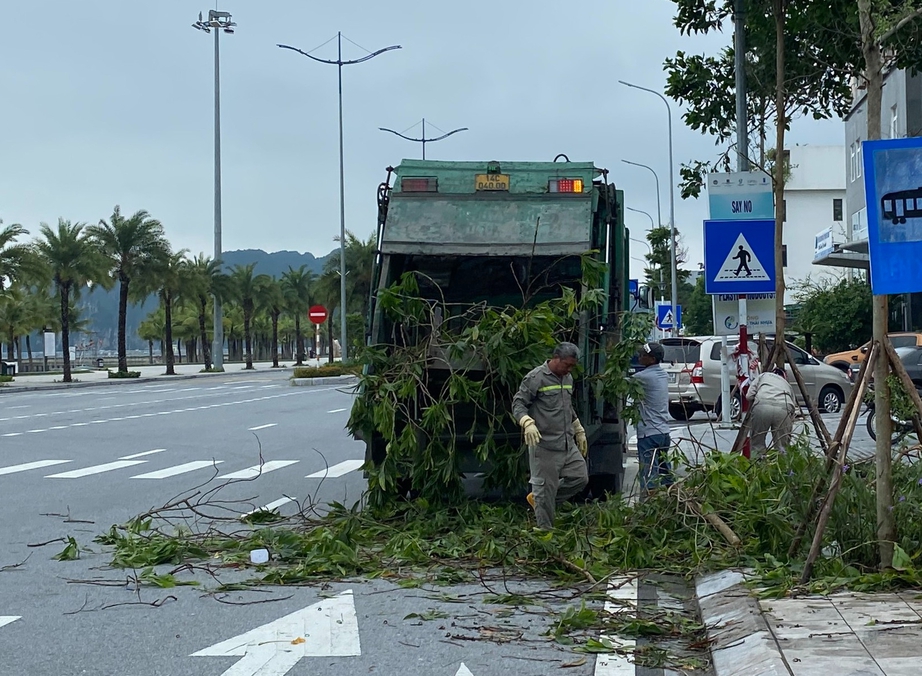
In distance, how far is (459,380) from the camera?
988 centimetres

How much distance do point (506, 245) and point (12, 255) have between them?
4514 centimetres

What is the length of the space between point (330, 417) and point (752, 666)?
22150 millimetres

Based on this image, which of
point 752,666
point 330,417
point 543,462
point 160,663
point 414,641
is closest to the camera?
point 752,666

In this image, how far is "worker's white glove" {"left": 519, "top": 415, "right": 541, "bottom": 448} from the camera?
9.30 meters

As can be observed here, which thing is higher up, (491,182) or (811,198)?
(811,198)

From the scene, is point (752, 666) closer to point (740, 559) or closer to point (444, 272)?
point (740, 559)

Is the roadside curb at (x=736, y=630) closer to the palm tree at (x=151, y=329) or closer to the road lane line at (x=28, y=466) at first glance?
the road lane line at (x=28, y=466)

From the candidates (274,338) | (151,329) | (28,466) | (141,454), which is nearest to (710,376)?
(141,454)

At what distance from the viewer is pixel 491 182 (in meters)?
→ 11.5

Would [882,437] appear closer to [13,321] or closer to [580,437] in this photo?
[580,437]

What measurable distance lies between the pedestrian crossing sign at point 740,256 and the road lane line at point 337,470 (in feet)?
17.6

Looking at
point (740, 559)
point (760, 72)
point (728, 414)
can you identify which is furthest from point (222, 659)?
point (760, 72)

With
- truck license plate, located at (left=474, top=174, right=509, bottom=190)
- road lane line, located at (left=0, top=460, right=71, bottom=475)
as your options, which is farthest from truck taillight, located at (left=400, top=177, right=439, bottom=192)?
road lane line, located at (left=0, top=460, right=71, bottom=475)

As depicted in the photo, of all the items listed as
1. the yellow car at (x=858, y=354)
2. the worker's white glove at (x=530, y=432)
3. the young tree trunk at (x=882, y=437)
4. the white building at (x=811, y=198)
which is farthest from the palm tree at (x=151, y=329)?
the young tree trunk at (x=882, y=437)
